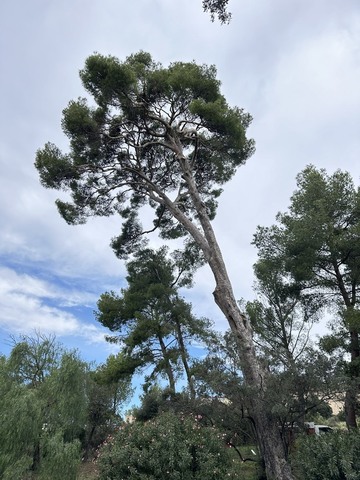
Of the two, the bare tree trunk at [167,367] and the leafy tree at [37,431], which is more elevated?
the bare tree trunk at [167,367]

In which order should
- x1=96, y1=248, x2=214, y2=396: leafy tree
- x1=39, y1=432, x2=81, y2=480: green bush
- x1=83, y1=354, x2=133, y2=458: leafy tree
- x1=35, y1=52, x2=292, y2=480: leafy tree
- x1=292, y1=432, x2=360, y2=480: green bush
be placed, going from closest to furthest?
x1=292, y1=432, x2=360, y2=480: green bush < x1=39, y1=432, x2=81, y2=480: green bush < x1=35, y1=52, x2=292, y2=480: leafy tree < x1=96, y1=248, x2=214, y2=396: leafy tree < x1=83, y1=354, x2=133, y2=458: leafy tree

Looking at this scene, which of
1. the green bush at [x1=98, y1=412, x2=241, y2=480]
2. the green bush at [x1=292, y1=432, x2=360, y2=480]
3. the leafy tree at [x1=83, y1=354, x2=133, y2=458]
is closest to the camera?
the green bush at [x1=292, y1=432, x2=360, y2=480]

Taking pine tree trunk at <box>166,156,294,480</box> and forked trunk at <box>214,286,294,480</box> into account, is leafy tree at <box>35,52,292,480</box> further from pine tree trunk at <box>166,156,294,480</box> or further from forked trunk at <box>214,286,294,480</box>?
forked trunk at <box>214,286,294,480</box>

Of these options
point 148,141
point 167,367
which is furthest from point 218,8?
point 167,367

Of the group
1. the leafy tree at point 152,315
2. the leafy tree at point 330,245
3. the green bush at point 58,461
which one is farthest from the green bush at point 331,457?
the leafy tree at point 152,315

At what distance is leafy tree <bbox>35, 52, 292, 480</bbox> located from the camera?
38.0 ft

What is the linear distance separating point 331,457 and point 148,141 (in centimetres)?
1069

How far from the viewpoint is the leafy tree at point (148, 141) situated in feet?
38.0

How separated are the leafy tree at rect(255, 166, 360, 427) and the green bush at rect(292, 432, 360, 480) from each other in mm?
6450

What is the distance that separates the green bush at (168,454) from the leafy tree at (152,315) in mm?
8604

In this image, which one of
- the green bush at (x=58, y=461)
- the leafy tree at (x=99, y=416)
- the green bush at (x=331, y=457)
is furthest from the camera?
the leafy tree at (x=99, y=416)

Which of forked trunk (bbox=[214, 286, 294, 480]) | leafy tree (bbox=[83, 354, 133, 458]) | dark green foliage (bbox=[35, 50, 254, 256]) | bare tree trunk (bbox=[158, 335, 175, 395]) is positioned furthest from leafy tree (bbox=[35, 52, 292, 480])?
leafy tree (bbox=[83, 354, 133, 458])

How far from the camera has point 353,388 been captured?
7.73m

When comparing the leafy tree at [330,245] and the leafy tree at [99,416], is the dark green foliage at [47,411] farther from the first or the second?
the leafy tree at [330,245]
